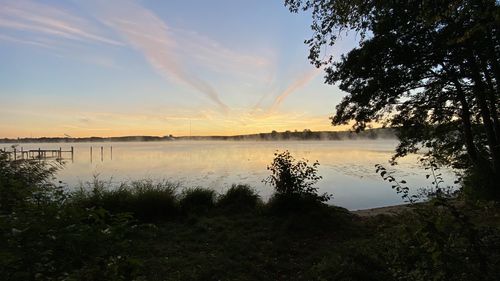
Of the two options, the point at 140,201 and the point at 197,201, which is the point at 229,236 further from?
the point at 197,201

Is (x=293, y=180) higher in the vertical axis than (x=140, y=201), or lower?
higher

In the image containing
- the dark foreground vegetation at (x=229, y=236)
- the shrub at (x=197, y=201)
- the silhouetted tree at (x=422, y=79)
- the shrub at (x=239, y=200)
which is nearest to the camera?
the dark foreground vegetation at (x=229, y=236)

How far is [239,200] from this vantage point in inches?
479

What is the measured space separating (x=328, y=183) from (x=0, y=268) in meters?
23.9

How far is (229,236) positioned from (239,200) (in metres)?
3.70

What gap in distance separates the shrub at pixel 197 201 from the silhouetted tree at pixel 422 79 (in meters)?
4.83

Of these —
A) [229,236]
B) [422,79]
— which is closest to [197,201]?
[229,236]

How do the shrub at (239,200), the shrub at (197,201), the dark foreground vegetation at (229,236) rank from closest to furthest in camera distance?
1. the dark foreground vegetation at (229,236)
2. the shrub at (197,201)
3. the shrub at (239,200)

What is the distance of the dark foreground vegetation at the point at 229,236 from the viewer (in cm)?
254

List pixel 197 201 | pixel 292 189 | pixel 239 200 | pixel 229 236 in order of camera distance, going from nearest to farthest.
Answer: pixel 229 236 → pixel 292 189 → pixel 197 201 → pixel 239 200

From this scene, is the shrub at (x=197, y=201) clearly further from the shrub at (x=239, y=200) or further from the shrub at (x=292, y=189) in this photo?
the shrub at (x=292, y=189)

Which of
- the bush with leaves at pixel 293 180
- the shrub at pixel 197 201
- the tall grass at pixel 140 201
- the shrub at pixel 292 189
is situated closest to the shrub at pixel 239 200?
the shrub at pixel 197 201

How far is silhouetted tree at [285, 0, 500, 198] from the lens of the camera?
8891 millimetres

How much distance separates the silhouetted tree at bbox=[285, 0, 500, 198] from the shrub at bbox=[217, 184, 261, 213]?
372cm
